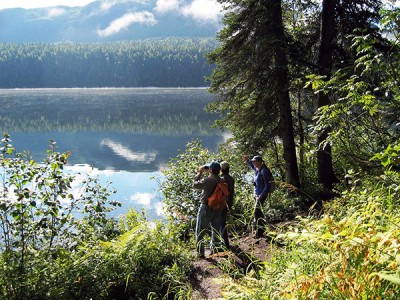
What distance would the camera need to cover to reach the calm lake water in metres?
21.9

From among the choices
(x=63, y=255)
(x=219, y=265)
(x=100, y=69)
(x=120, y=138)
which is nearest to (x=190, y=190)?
(x=219, y=265)

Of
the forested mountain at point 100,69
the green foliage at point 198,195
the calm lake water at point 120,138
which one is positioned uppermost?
the forested mountain at point 100,69

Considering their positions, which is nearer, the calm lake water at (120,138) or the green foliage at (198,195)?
the green foliage at (198,195)

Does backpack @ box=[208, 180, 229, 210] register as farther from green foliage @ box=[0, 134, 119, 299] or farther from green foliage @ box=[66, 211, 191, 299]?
green foliage @ box=[0, 134, 119, 299]

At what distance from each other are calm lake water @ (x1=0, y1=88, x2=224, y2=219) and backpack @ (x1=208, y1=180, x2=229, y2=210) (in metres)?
8.03

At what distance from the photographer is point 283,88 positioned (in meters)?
10.9

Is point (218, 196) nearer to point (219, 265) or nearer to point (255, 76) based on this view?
point (219, 265)

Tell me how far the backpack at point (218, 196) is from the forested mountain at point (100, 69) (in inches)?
5264

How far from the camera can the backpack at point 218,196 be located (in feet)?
23.0

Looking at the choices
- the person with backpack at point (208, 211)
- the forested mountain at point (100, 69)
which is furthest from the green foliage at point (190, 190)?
the forested mountain at point (100, 69)

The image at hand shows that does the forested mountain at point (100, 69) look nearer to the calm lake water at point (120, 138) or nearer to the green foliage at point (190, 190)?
the calm lake water at point (120, 138)

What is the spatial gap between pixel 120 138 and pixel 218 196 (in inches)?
1409

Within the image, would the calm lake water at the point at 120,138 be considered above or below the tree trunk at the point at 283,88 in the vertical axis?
below

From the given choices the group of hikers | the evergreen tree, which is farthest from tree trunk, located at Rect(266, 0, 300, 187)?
the group of hikers
